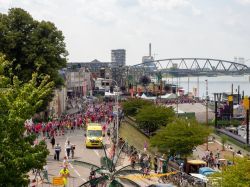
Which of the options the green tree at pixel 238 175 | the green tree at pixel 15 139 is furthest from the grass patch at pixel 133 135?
A: the green tree at pixel 15 139

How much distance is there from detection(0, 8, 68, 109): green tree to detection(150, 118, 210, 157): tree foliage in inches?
631

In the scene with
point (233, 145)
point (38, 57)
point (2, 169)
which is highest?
point (38, 57)

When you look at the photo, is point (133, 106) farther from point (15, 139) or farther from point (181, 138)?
point (15, 139)

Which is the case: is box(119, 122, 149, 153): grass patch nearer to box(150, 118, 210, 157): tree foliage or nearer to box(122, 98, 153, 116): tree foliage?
box(122, 98, 153, 116): tree foliage

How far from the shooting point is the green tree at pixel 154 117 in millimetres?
63781

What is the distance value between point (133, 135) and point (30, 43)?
15.5m

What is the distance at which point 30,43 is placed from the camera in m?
58.0

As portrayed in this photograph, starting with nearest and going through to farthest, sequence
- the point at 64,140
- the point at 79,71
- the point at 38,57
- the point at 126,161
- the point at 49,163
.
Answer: the point at 49,163, the point at 126,161, the point at 64,140, the point at 38,57, the point at 79,71

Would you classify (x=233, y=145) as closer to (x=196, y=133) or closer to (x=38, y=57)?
(x=196, y=133)

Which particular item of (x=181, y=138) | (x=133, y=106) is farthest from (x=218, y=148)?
(x=133, y=106)

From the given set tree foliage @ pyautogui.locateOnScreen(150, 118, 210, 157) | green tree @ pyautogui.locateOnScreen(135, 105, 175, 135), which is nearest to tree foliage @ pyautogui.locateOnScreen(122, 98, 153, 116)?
green tree @ pyautogui.locateOnScreen(135, 105, 175, 135)

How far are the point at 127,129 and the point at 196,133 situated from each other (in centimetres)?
2203

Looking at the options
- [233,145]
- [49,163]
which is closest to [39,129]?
[49,163]

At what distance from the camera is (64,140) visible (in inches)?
1930
